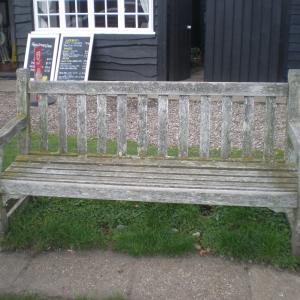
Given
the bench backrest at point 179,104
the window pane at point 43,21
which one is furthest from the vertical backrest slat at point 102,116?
the window pane at point 43,21

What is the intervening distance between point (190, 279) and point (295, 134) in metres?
1.15

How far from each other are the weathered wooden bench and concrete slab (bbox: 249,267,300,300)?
0.74 feet

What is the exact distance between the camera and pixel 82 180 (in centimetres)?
345

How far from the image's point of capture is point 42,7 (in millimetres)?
9562

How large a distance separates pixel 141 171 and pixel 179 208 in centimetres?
44

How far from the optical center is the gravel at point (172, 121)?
6.18 meters

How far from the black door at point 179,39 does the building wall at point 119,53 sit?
0.35 m

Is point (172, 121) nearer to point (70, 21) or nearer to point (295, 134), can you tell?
point (70, 21)

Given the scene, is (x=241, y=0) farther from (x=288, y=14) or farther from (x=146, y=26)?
(x=146, y=26)

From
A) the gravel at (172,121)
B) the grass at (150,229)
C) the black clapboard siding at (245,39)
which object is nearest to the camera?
the grass at (150,229)

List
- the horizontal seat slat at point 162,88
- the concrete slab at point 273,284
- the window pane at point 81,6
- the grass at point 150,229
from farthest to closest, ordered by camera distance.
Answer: the window pane at point 81,6 < the horizontal seat slat at point 162,88 < the grass at point 150,229 < the concrete slab at point 273,284

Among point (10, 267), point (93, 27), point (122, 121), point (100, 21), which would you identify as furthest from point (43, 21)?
point (10, 267)

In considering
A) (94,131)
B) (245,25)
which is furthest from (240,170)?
(245,25)

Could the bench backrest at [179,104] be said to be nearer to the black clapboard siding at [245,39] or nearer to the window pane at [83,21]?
the black clapboard siding at [245,39]
